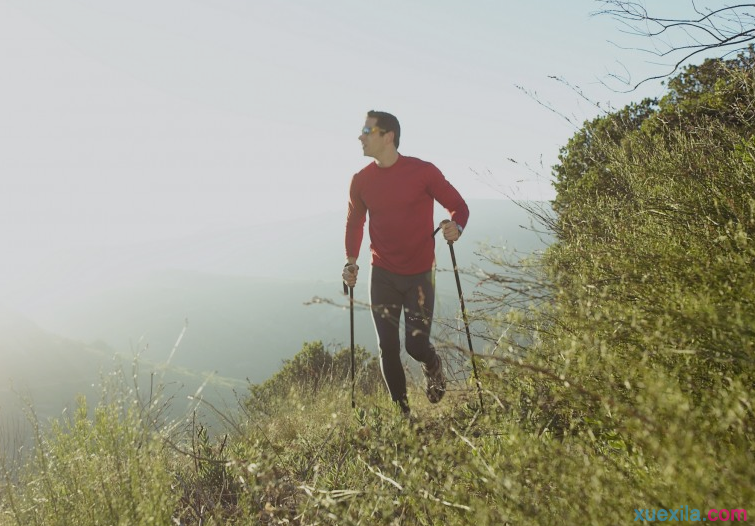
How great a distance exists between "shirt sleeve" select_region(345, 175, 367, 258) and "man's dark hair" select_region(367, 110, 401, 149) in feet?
1.85

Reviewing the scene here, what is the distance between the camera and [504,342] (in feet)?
6.19

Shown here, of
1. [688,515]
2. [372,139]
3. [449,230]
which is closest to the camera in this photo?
[688,515]

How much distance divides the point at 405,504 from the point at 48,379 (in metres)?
153

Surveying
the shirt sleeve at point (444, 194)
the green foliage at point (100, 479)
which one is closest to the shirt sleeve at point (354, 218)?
the shirt sleeve at point (444, 194)

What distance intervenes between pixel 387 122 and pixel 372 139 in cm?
25

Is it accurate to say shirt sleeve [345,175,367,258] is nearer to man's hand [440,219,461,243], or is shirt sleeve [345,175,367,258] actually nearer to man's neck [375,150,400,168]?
man's neck [375,150,400,168]

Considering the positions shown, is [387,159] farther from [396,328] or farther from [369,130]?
[396,328]

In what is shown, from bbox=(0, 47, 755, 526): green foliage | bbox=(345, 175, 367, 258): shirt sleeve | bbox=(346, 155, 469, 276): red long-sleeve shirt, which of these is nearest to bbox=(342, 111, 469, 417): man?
bbox=(346, 155, 469, 276): red long-sleeve shirt

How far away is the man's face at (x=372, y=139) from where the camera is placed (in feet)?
15.2

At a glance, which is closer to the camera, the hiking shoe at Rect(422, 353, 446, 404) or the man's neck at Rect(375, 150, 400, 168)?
the hiking shoe at Rect(422, 353, 446, 404)

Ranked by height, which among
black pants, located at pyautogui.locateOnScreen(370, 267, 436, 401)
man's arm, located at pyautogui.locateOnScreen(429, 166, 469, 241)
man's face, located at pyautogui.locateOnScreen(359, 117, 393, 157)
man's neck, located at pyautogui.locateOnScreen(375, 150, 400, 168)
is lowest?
black pants, located at pyautogui.locateOnScreen(370, 267, 436, 401)

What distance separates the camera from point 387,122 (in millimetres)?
4707

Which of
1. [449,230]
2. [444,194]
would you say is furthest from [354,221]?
[449,230]

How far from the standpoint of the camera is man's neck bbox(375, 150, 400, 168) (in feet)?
15.4
